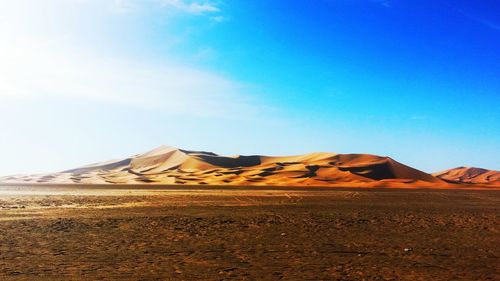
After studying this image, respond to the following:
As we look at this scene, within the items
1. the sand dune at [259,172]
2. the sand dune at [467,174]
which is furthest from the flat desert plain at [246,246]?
the sand dune at [467,174]

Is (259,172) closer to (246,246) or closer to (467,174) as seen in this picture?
(467,174)

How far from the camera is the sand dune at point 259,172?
60.5m

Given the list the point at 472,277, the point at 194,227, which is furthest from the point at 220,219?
the point at 472,277

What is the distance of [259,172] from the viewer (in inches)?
2904

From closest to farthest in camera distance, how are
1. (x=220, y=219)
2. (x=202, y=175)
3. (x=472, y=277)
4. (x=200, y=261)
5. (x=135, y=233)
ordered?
1. (x=472, y=277)
2. (x=200, y=261)
3. (x=135, y=233)
4. (x=220, y=219)
5. (x=202, y=175)

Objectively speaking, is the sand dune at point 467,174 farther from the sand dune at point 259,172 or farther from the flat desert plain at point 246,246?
the flat desert plain at point 246,246

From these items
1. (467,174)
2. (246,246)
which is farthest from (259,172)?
(246,246)

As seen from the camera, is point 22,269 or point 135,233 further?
point 135,233

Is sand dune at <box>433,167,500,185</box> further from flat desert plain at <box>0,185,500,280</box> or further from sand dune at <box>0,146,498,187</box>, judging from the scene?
flat desert plain at <box>0,185,500,280</box>

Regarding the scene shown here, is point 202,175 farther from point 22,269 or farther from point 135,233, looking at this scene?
point 22,269

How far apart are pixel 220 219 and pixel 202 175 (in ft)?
184

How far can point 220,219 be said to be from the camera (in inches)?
661

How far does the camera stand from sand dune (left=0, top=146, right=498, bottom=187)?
6050 cm

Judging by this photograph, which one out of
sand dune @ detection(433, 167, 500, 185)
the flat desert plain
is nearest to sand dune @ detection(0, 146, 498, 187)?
sand dune @ detection(433, 167, 500, 185)
